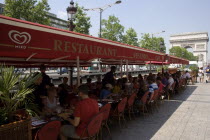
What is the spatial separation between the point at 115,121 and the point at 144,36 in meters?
44.8

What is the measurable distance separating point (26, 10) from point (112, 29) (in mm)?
18754

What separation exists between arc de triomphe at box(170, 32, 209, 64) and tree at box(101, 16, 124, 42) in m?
58.7

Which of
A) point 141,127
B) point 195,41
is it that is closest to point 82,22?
point 141,127

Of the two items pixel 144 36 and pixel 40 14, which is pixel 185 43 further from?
pixel 40 14

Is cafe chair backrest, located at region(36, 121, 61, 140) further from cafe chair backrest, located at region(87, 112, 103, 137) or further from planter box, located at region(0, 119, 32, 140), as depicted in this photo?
cafe chair backrest, located at region(87, 112, 103, 137)

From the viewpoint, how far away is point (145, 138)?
4941 millimetres

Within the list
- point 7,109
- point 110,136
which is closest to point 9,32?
point 7,109

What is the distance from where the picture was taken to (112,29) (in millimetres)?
37281

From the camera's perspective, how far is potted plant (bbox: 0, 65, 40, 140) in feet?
8.95

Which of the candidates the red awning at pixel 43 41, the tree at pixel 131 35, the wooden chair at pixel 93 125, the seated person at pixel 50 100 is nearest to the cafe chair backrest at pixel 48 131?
the wooden chair at pixel 93 125

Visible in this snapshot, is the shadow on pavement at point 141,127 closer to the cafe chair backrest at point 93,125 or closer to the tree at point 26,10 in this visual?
the cafe chair backrest at point 93,125

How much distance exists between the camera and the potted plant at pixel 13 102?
2.73 meters

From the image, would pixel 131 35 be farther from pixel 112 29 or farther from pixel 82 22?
pixel 82 22

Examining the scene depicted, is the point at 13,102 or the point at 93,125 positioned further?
the point at 93,125
